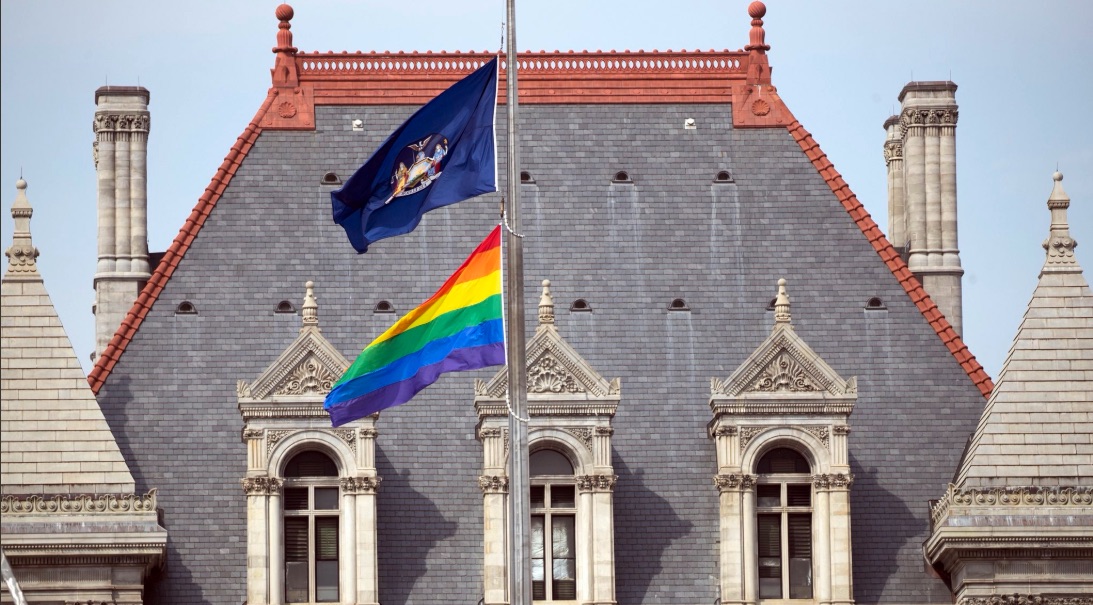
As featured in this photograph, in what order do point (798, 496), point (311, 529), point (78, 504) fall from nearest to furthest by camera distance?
point (78, 504)
point (311, 529)
point (798, 496)

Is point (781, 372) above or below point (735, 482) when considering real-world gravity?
above

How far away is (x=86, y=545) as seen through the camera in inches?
2963

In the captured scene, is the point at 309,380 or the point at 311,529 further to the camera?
the point at 309,380

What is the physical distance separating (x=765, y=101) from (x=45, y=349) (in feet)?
61.4

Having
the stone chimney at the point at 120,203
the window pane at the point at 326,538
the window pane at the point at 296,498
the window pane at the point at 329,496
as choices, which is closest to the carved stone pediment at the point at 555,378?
the window pane at the point at 329,496

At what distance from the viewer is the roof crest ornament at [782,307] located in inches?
3071

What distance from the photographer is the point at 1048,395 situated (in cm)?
7838

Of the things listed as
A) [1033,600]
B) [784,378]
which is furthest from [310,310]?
[1033,600]

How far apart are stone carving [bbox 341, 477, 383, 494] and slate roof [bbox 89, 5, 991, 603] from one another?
1410 mm

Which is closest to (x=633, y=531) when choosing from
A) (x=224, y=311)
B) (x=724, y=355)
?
(x=724, y=355)

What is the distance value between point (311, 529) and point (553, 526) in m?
5.31

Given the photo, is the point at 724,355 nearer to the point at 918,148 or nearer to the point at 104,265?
the point at 918,148

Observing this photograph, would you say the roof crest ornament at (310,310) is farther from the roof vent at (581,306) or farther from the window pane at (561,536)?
the window pane at (561,536)

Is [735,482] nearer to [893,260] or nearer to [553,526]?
[553,526]
